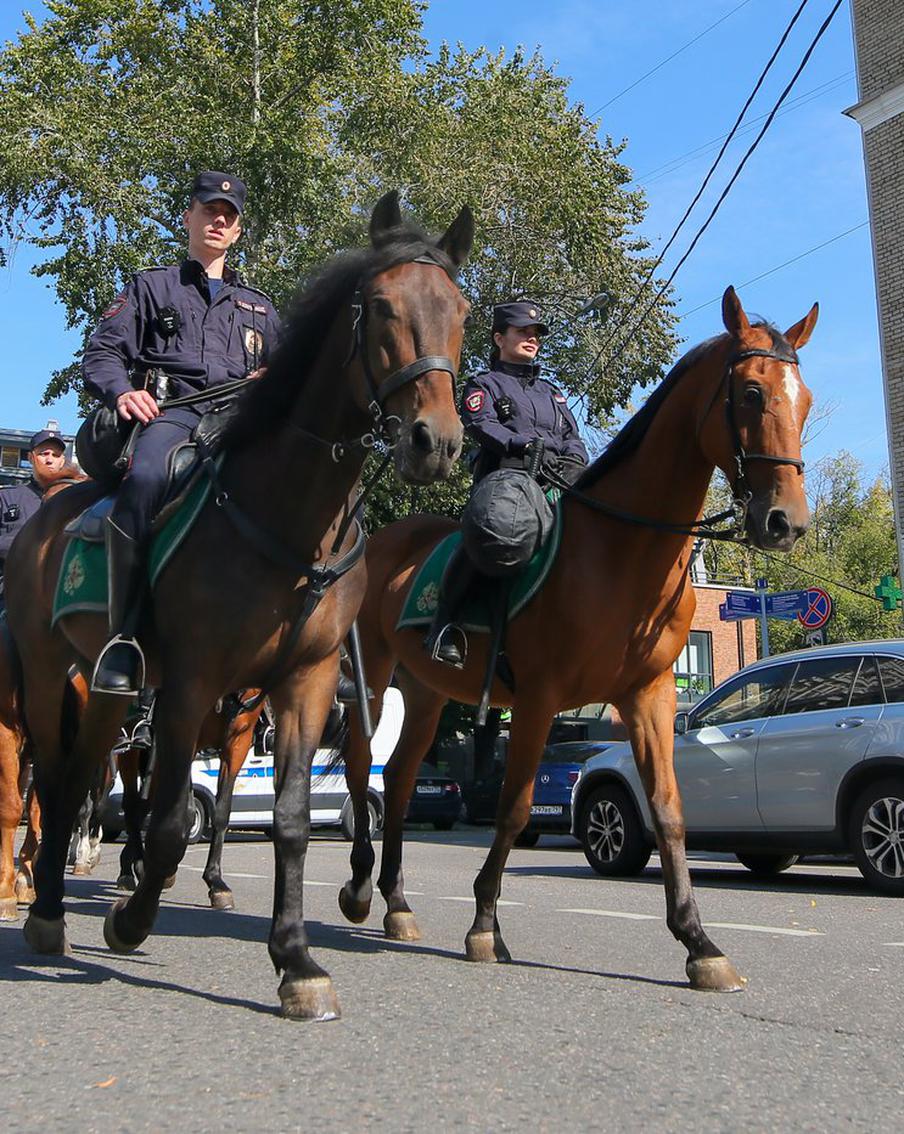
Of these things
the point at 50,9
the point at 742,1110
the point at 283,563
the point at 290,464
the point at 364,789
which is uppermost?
the point at 50,9

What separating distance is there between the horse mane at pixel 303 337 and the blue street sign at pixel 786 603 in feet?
66.0

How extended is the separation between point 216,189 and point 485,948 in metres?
3.81

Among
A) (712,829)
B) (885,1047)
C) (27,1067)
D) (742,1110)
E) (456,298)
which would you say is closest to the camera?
(742,1110)

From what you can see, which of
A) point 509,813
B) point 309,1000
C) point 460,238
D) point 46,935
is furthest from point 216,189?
point 309,1000

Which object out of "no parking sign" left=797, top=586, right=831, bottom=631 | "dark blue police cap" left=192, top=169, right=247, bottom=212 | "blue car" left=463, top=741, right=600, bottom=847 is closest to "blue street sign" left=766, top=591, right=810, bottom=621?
"no parking sign" left=797, top=586, right=831, bottom=631

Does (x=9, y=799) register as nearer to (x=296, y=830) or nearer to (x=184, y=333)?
(x=184, y=333)

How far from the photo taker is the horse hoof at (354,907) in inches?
303

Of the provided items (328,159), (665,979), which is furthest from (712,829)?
(328,159)

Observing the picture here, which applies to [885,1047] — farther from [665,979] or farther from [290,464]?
[290,464]

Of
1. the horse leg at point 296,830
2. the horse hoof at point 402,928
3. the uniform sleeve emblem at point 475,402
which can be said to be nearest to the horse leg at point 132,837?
the horse hoof at point 402,928

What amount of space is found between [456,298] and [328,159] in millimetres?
24194

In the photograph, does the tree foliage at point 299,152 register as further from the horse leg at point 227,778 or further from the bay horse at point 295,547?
the bay horse at point 295,547

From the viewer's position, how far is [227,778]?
10.4 metres

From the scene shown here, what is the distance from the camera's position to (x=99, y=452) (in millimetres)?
6035
